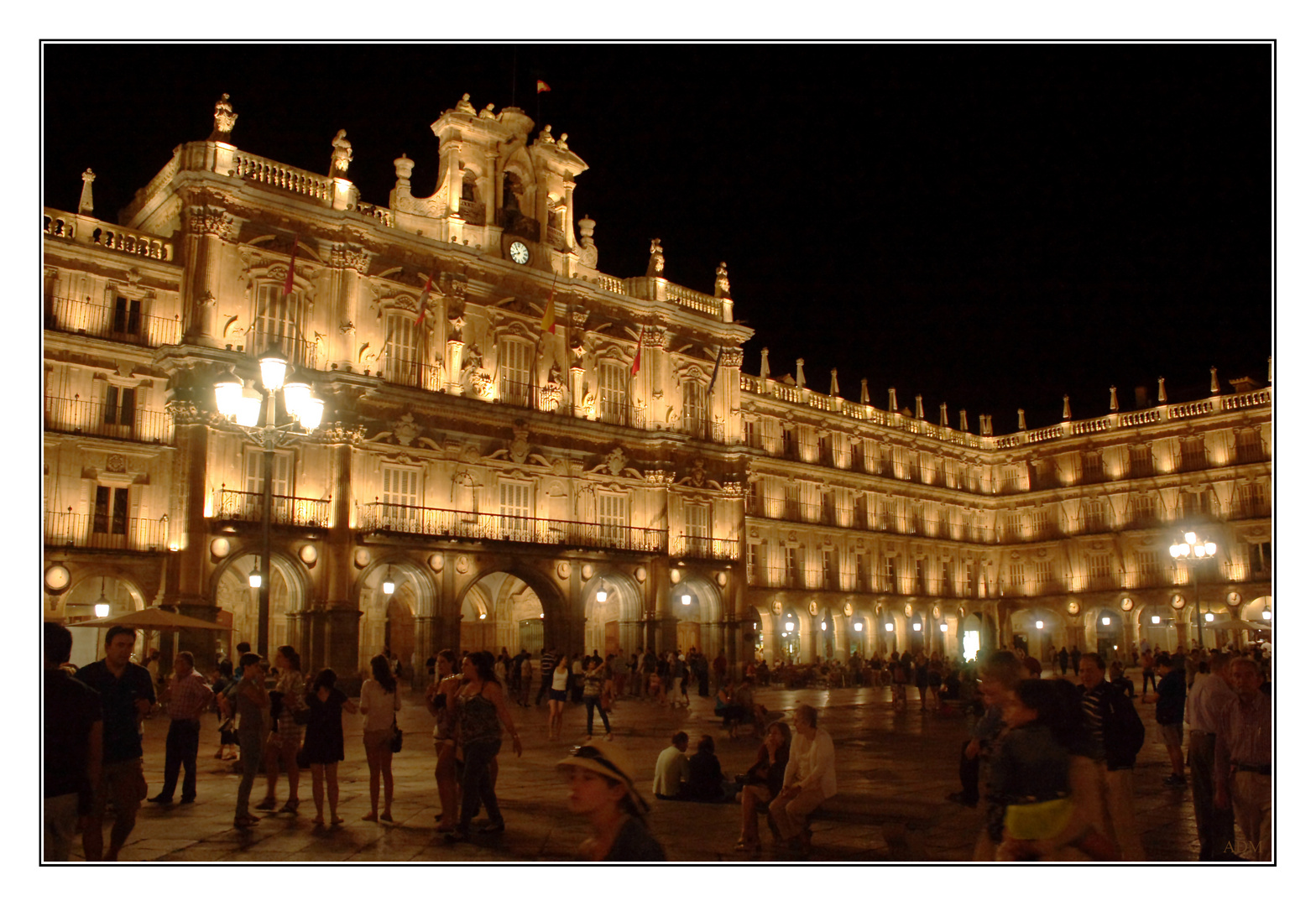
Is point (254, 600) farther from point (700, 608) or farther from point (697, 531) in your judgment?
point (700, 608)

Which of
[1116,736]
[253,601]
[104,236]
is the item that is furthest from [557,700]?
[104,236]

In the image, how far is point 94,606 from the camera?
90.2ft

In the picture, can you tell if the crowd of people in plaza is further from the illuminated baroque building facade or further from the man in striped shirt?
the illuminated baroque building facade

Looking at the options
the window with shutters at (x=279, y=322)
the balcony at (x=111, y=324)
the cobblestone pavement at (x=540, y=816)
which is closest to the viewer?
the cobblestone pavement at (x=540, y=816)

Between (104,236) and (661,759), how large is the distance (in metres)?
23.9

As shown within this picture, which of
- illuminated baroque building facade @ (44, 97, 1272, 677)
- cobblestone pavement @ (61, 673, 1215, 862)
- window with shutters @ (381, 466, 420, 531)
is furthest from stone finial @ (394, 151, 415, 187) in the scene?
cobblestone pavement @ (61, 673, 1215, 862)

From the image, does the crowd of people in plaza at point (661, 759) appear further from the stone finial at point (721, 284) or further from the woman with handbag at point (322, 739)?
the stone finial at point (721, 284)

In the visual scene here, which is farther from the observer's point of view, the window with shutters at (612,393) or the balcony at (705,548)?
the balcony at (705,548)

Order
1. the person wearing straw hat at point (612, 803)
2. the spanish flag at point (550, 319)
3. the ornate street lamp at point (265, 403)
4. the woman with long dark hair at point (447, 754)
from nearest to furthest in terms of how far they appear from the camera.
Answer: the person wearing straw hat at point (612, 803) → the woman with long dark hair at point (447, 754) → the ornate street lamp at point (265, 403) → the spanish flag at point (550, 319)

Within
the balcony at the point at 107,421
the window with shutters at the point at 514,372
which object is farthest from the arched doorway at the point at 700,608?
the balcony at the point at 107,421

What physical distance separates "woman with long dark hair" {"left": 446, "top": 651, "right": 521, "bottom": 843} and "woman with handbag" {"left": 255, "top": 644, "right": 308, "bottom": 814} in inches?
90.7

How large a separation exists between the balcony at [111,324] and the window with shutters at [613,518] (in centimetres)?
1413

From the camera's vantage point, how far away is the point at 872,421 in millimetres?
56500

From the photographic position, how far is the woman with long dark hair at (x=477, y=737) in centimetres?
971
